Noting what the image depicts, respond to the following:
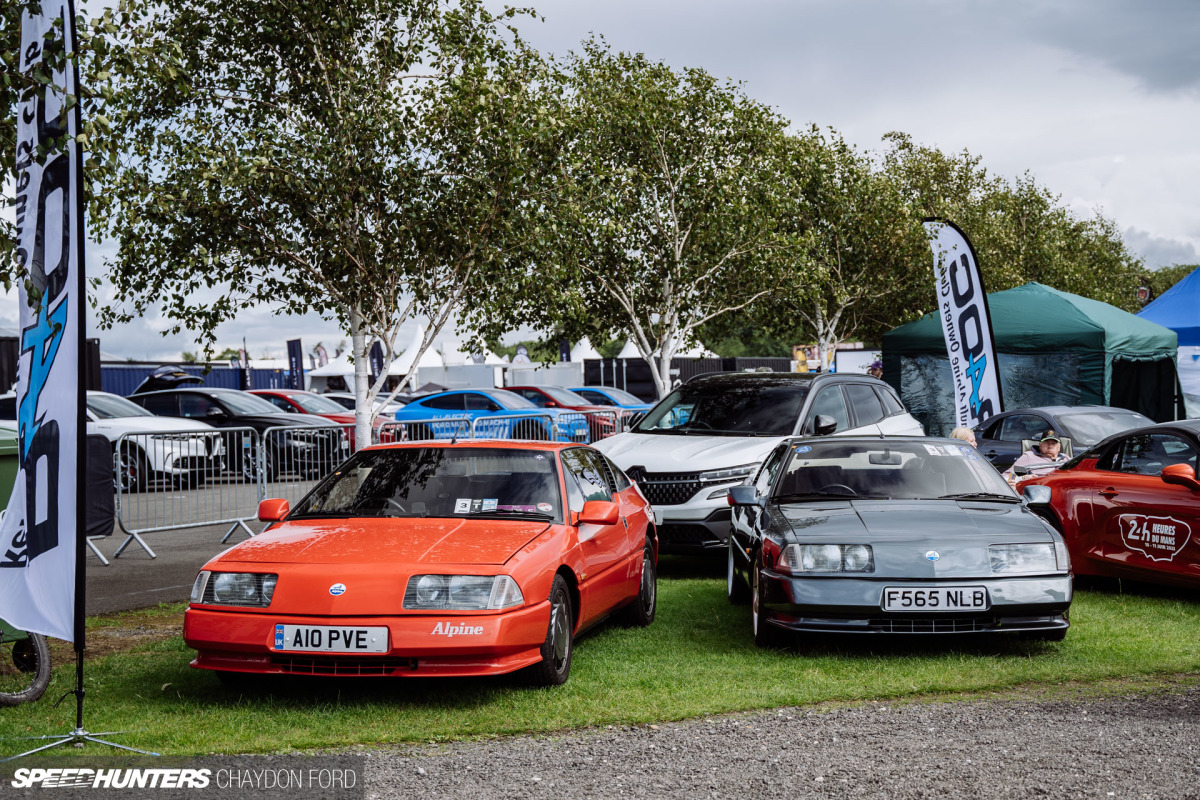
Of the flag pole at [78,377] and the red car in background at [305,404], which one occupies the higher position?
the flag pole at [78,377]

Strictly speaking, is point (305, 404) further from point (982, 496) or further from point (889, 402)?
point (982, 496)

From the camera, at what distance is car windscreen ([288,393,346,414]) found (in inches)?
971

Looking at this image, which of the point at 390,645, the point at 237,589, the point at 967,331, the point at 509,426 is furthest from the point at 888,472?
the point at 509,426

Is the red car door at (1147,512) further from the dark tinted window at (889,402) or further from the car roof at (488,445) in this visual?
the car roof at (488,445)

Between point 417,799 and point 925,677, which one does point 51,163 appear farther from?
point 925,677

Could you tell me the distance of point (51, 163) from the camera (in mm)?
5219

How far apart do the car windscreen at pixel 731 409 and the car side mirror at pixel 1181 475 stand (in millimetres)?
3793

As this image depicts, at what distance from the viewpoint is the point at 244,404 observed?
2170 cm

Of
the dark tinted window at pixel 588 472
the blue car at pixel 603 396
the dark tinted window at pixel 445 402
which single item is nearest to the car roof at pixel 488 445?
the dark tinted window at pixel 588 472

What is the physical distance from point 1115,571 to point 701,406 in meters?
4.43

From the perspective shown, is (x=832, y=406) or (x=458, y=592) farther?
(x=832, y=406)

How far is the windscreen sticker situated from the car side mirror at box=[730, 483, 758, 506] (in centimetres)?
290

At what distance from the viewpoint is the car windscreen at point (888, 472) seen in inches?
298

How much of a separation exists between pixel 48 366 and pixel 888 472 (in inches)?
204
